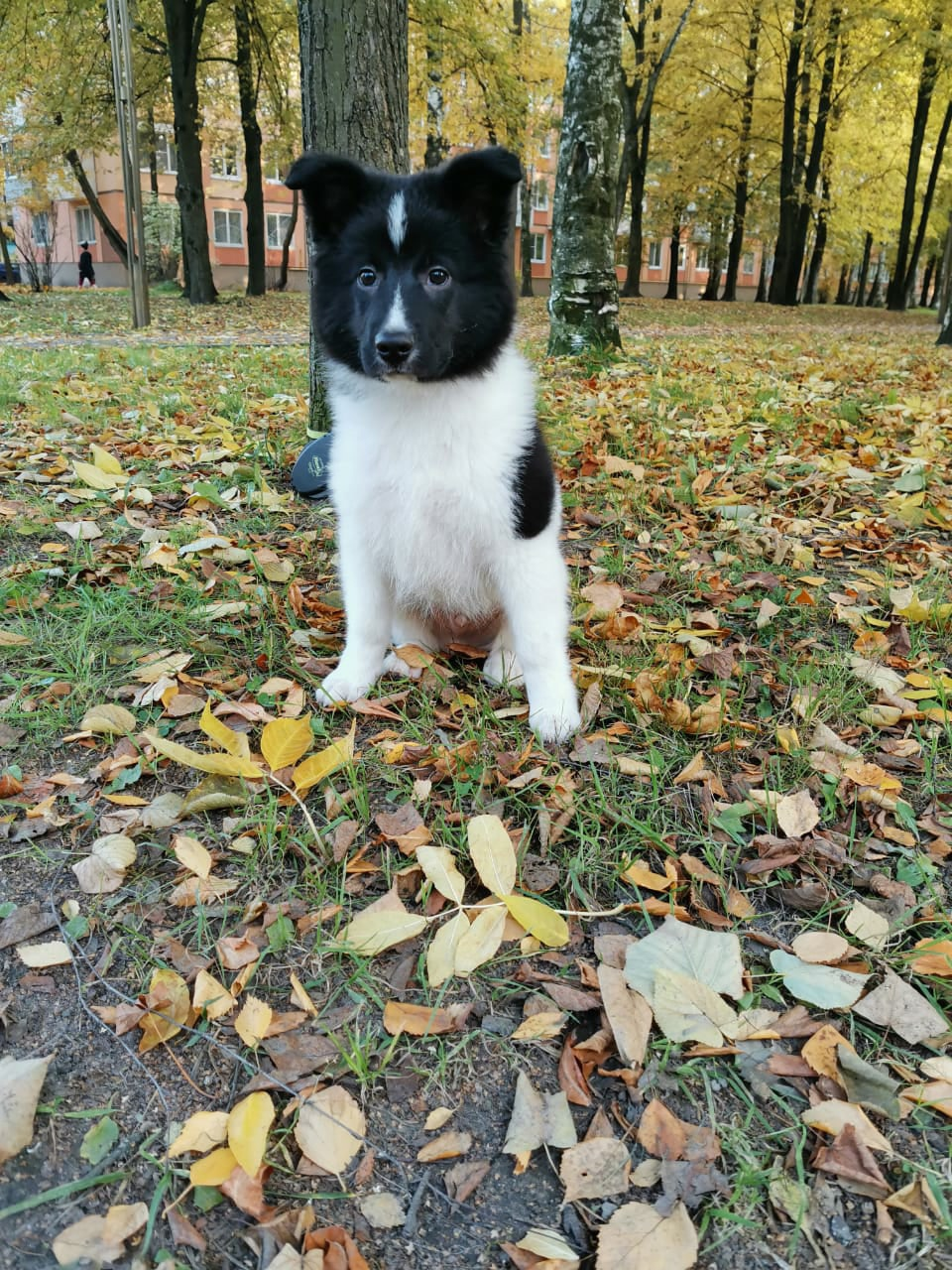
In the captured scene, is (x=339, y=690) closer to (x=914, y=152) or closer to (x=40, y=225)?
(x=914, y=152)

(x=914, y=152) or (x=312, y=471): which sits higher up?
(x=914, y=152)

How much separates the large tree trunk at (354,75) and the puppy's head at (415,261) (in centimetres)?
165

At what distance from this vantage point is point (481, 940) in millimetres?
1969

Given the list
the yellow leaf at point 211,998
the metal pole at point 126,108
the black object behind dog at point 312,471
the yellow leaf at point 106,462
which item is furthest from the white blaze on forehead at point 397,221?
the metal pole at point 126,108

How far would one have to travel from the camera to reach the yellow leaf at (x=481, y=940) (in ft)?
6.28

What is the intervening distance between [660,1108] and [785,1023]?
352mm

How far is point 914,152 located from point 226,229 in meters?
34.2

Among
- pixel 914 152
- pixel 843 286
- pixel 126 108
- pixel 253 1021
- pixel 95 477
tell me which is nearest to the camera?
pixel 253 1021

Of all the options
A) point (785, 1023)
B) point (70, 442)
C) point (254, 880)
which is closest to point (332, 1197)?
point (254, 880)

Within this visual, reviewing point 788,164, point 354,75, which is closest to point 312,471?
point 354,75

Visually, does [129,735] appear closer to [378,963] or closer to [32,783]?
[32,783]

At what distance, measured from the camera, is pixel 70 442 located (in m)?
5.49

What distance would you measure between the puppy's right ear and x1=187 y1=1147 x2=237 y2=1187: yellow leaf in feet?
7.98

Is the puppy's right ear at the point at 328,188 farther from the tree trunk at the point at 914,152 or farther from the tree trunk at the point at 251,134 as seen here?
the tree trunk at the point at 251,134
